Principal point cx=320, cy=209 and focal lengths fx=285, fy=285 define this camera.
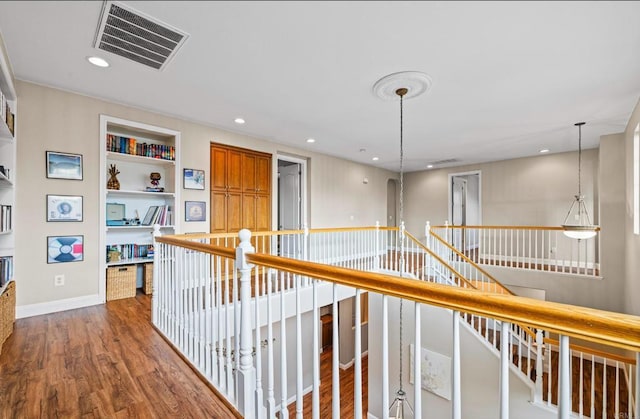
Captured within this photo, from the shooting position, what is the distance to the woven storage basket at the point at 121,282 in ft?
11.8

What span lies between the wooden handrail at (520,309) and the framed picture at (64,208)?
3.66m

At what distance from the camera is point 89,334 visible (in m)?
2.64

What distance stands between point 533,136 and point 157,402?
243 inches

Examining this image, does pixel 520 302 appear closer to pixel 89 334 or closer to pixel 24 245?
pixel 89 334

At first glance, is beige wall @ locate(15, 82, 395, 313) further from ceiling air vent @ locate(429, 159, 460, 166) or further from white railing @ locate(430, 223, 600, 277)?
white railing @ locate(430, 223, 600, 277)

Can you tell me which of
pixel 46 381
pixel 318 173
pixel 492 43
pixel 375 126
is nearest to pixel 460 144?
pixel 375 126

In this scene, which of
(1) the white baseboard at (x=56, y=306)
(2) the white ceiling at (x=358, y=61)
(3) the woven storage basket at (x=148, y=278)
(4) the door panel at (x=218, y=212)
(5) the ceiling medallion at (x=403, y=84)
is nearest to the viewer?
(2) the white ceiling at (x=358, y=61)

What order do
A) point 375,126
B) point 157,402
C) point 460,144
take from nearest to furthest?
1. point 157,402
2. point 375,126
3. point 460,144

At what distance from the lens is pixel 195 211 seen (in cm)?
433

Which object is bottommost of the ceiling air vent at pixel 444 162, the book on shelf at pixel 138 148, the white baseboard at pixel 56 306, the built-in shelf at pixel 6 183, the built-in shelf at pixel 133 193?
the white baseboard at pixel 56 306

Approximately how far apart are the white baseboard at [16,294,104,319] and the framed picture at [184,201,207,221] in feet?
4.75

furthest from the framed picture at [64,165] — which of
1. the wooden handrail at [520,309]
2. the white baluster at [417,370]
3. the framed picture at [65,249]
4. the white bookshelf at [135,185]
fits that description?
the white baluster at [417,370]

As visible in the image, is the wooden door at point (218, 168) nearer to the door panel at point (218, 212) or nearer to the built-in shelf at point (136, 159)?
the door panel at point (218, 212)

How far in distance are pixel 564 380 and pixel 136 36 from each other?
3.18m
